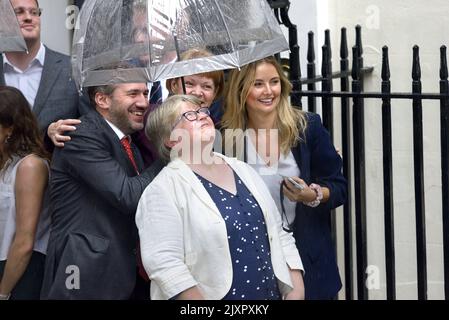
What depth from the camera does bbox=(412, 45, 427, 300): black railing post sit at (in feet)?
20.5

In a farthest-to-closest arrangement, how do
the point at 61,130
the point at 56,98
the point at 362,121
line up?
the point at 362,121 → the point at 56,98 → the point at 61,130

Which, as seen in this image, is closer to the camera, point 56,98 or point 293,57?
point 56,98

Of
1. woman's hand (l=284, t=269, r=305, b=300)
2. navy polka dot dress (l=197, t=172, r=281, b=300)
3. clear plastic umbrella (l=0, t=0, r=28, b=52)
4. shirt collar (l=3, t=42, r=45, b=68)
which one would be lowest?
woman's hand (l=284, t=269, r=305, b=300)

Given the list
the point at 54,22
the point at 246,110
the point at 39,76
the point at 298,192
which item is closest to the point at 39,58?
the point at 39,76

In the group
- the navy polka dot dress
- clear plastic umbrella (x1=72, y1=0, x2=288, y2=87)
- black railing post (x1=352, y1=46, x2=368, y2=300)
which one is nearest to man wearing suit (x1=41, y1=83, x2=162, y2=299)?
clear plastic umbrella (x1=72, y1=0, x2=288, y2=87)

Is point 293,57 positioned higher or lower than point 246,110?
higher

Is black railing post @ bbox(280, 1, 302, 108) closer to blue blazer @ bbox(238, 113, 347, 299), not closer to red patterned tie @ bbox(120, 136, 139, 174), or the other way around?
blue blazer @ bbox(238, 113, 347, 299)

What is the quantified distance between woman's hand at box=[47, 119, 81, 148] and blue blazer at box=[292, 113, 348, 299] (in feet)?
3.25

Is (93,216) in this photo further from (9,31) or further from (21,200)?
(9,31)

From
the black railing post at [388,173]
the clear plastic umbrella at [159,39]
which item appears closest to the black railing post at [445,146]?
the black railing post at [388,173]

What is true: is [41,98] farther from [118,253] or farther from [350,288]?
[350,288]

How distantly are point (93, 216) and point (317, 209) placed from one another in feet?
3.38

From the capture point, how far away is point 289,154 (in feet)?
19.1
